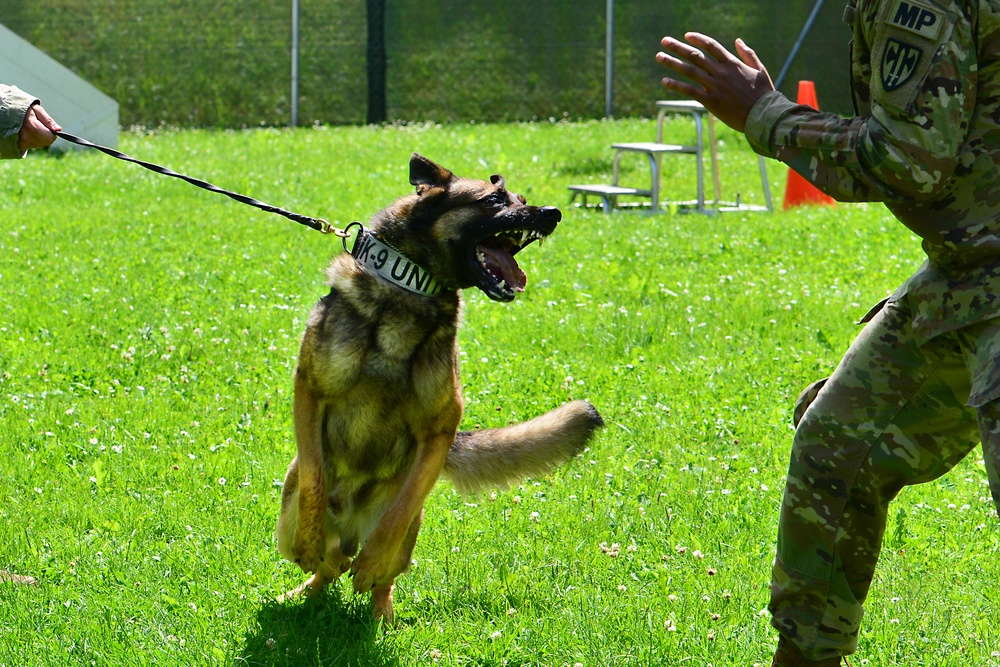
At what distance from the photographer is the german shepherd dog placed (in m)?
3.95

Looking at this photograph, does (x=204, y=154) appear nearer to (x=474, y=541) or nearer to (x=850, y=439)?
(x=474, y=541)

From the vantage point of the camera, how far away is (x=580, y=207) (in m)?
12.5

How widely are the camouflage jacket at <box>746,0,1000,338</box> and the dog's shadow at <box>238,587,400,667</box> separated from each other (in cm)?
202

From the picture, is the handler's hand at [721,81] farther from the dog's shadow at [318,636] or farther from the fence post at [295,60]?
the fence post at [295,60]

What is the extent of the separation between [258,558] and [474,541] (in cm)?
86

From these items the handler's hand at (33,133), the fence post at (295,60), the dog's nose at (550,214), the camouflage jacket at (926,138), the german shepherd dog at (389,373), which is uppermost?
the camouflage jacket at (926,138)

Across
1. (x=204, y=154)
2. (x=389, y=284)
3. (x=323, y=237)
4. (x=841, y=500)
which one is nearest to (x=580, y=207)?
(x=323, y=237)

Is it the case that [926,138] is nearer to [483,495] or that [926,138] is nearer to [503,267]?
[503,267]

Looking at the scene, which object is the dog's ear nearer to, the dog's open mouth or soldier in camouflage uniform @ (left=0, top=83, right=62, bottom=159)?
the dog's open mouth

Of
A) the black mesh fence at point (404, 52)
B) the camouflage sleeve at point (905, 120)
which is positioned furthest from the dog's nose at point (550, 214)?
the black mesh fence at point (404, 52)

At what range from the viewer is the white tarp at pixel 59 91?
45.8 feet

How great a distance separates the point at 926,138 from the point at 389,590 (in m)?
2.45

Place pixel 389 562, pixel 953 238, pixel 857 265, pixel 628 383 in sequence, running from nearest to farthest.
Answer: pixel 953 238
pixel 389 562
pixel 628 383
pixel 857 265

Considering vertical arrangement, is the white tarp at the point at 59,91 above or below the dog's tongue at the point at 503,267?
below
